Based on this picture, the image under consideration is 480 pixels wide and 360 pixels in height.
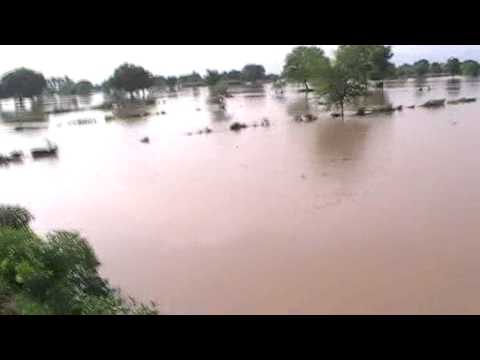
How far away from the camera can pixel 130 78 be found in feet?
204

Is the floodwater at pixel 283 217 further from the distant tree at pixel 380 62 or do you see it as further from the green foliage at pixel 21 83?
the green foliage at pixel 21 83

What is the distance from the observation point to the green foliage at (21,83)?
64688 millimetres

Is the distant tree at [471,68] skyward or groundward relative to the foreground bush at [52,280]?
skyward

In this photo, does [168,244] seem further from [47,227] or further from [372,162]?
[372,162]

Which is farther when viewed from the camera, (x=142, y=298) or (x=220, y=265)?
(x=220, y=265)

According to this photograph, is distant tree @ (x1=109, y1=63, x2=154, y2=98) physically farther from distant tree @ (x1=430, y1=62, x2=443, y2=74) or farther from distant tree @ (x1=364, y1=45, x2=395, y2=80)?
distant tree @ (x1=430, y1=62, x2=443, y2=74)

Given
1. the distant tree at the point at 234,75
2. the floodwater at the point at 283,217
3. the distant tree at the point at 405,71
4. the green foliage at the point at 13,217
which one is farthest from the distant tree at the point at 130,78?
the green foliage at the point at 13,217

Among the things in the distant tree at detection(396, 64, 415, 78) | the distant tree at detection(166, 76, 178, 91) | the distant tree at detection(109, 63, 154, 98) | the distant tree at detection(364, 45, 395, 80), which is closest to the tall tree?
the distant tree at detection(364, 45, 395, 80)

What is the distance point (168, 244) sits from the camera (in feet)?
32.2

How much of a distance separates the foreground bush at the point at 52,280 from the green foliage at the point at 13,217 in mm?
2283

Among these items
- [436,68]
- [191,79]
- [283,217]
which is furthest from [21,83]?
[436,68]
